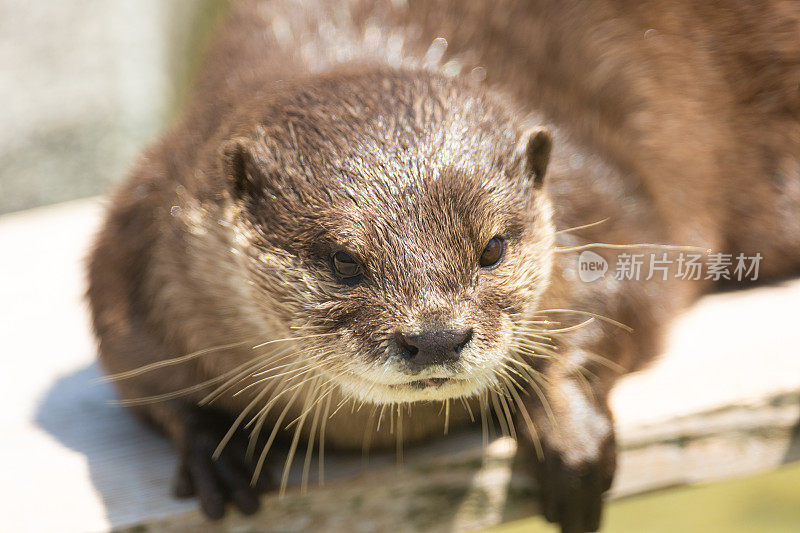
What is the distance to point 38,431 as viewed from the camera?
7.47ft

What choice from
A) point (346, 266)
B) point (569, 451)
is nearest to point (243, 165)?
point (346, 266)

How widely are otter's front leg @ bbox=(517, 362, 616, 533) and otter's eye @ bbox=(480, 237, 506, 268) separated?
11.9 inches

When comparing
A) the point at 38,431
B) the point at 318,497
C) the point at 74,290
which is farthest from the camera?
the point at 74,290

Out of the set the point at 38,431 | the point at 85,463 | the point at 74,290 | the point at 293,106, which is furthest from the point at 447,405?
the point at 74,290

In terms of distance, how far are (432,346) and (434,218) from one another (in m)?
0.22

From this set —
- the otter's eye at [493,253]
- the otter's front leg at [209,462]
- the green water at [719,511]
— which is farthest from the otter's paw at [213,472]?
the green water at [719,511]

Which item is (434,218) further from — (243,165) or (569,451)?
(569,451)

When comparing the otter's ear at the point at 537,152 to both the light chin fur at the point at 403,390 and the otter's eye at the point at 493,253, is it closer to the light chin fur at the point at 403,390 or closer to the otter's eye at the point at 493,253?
the otter's eye at the point at 493,253

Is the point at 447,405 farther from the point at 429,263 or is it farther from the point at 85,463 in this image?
the point at 85,463

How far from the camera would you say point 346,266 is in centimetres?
163

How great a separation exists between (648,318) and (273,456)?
32.7 inches

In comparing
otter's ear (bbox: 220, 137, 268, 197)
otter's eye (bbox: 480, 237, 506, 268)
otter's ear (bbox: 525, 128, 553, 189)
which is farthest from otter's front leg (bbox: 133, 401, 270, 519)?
otter's ear (bbox: 525, 128, 553, 189)

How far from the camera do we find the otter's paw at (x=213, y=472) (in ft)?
6.20

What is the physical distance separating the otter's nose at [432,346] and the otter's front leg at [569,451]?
1.30 ft
